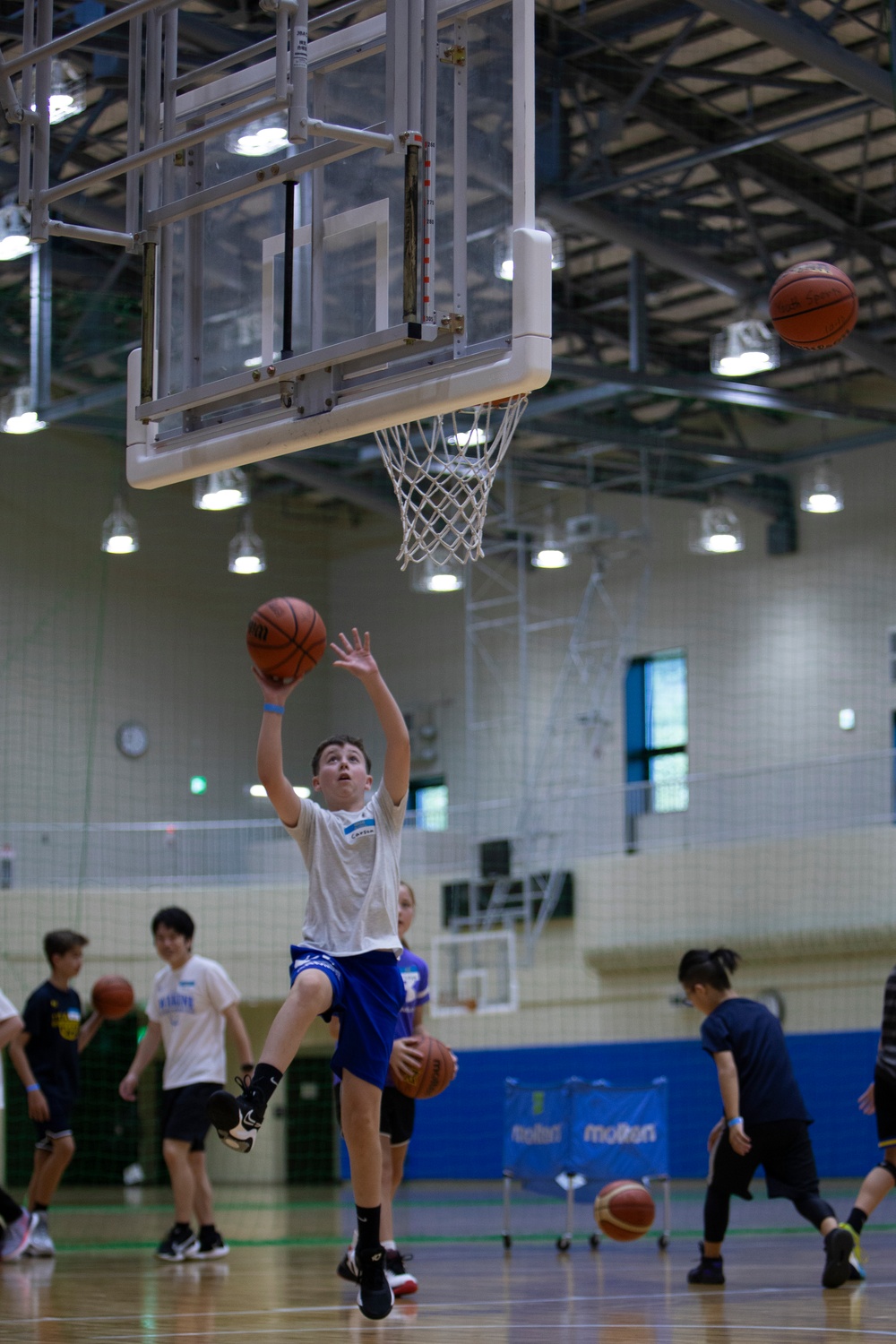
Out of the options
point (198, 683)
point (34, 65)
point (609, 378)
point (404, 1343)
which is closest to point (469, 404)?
point (34, 65)

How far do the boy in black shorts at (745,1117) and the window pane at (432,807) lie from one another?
46.3ft

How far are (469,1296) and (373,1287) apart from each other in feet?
5.81

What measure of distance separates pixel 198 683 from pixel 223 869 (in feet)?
9.42

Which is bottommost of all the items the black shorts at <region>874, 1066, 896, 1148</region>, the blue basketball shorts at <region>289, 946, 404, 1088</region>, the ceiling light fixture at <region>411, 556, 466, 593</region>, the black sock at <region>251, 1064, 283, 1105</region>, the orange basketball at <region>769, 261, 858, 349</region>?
the black shorts at <region>874, 1066, 896, 1148</region>

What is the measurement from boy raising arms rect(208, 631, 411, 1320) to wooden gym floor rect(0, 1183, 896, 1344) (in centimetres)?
51

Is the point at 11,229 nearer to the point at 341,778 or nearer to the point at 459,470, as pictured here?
the point at 459,470

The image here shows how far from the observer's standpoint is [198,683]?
19031 mm

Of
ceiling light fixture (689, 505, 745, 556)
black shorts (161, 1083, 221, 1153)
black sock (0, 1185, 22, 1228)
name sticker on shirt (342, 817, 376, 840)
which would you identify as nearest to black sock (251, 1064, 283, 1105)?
name sticker on shirt (342, 817, 376, 840)

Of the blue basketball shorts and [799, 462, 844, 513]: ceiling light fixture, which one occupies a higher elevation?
[799, 462, 844, 513]: ceiling light fixture

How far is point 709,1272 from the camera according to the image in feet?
24.5

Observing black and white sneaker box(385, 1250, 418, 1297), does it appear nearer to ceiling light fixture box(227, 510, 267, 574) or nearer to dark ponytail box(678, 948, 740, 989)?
dark ponytail box(678, 948, 740, 989)

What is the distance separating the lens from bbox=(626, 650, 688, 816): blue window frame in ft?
72.9

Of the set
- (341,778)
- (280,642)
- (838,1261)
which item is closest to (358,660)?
(280,642)

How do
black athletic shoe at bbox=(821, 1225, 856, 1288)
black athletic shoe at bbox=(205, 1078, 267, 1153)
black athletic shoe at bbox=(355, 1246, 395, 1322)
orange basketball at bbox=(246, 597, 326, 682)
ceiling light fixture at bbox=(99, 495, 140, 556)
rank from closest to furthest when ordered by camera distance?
black athletic shoe at bbox=(205, 1078, 267, 1153) → black athletic shoe at bbox=(355, 1246, 395, 1322) → orange basketball at bbox=(246, 597, 326, 682) → black athletic shoe at bbox=(821, 1225, 856, 1288) → ceiling light fixture at bbox=(99, 495, 140, 556)
